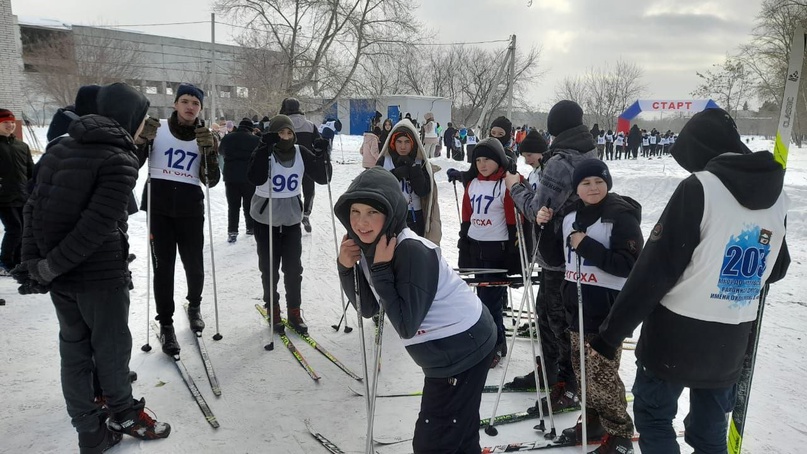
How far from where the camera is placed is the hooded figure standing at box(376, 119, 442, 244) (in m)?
4.49

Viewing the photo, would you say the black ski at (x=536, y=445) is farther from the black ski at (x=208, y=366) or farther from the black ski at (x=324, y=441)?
the black ski at (x=208, y=366)

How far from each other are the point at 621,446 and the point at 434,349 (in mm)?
1479

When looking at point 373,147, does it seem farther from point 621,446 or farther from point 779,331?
point 621,446

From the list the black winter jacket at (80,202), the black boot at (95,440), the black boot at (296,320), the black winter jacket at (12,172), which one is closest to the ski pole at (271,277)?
the black boot at (296,320)

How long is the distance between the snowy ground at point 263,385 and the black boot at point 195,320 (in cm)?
10

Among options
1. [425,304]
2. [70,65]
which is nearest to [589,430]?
[425,304]

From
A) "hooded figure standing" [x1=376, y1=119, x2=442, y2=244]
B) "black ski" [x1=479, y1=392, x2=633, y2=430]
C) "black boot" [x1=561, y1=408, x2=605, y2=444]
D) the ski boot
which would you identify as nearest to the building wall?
"hooded figure standing" [x1=376, y1=119, x2=442, y2=244]

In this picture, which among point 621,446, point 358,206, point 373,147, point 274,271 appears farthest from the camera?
point 373,147

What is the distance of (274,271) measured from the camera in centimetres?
478

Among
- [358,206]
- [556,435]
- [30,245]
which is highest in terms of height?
[358,206]

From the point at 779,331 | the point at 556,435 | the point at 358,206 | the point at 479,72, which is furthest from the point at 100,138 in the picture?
the point at 479,72

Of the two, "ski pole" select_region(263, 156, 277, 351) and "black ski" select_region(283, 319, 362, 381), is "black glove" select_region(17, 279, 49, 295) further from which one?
"black ski" select_region(283, 319, 362, 381)

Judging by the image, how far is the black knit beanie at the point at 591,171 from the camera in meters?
2.97

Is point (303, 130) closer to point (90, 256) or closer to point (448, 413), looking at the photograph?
point (90, 256)
